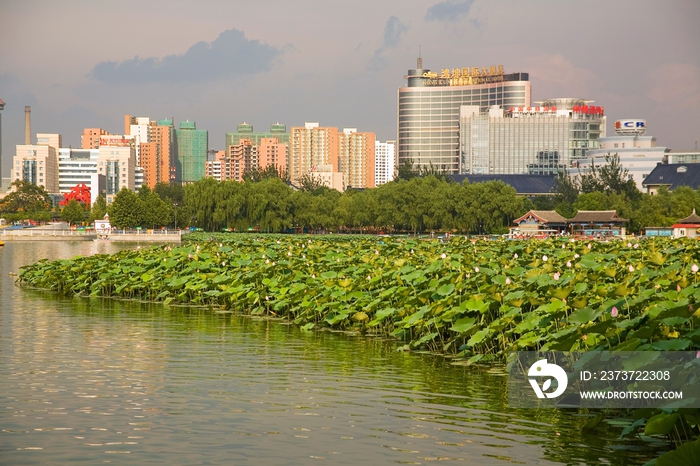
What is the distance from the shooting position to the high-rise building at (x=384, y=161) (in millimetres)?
185625

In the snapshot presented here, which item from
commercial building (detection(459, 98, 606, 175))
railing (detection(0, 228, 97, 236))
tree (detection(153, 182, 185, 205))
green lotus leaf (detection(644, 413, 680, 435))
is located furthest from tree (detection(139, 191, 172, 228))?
green lotus leaf (detection(644, 413, 680, 435))

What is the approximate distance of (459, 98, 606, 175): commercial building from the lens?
117 meters

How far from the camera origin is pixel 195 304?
1592cm

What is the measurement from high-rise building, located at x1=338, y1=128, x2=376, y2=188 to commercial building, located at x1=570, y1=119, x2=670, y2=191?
72283 mm

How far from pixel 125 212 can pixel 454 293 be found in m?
62.8

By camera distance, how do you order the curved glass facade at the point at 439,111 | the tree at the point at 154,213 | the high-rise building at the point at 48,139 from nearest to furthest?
the tree at the point at 154,213
the curved glass facade at the point at 439,111
the high-rise building at the point at 48,139

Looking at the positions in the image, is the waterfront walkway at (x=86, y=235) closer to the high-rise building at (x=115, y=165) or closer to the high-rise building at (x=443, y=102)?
the high-rise building at (x=443, y=102)

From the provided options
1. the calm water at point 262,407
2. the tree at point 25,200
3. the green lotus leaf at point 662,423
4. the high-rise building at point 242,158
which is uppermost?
the high-rise building at point 242,158

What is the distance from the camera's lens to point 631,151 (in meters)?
96.0

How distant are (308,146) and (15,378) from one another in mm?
153647

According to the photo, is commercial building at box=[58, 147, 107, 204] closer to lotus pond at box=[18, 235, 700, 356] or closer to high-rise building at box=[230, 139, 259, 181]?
high-rise building at box=[230, 139, 259, 181]

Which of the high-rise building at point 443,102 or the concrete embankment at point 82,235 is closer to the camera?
the concrete embankment at point 82,235

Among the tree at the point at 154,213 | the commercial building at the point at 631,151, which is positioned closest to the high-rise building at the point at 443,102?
the commercial building at the point at 631,151

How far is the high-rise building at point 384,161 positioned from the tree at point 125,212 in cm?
11576
